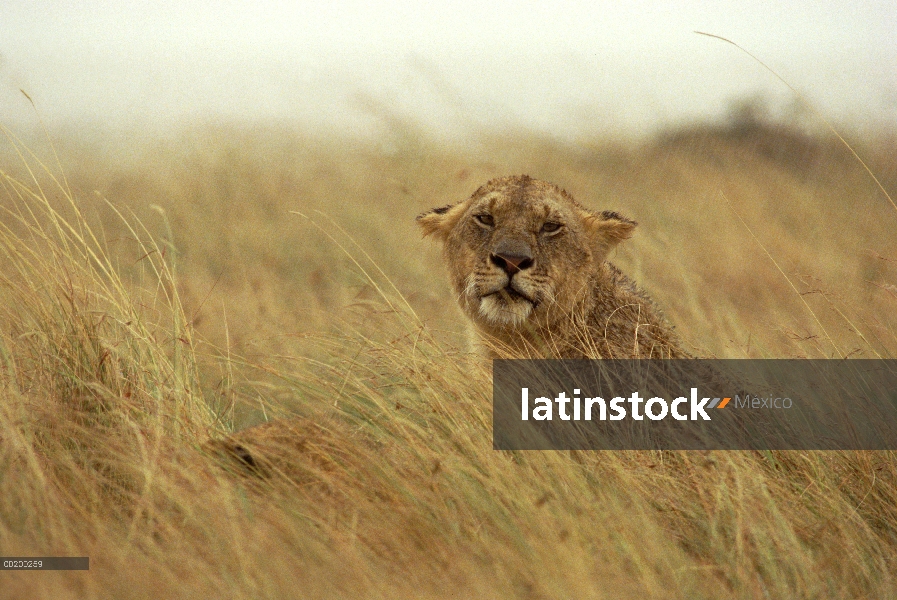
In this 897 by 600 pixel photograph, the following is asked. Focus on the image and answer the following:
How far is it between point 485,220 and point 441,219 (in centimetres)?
48

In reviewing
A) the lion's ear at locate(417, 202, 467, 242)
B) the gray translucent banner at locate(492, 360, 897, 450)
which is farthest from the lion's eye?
the gray translucent banner at locate(492, 360, 897, 450)

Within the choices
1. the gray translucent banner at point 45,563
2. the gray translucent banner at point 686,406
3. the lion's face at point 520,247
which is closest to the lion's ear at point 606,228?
the lion's face at point 520,247

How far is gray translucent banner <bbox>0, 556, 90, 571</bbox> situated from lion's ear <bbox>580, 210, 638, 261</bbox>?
398 centimetres

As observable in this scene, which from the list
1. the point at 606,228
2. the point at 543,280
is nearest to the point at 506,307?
the point at 543,280

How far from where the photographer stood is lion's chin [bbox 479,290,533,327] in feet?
18.7

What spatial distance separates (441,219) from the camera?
6.65m

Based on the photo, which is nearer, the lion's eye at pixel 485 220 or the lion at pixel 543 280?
the lion at pixel 543 280

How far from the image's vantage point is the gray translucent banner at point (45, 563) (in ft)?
10.7

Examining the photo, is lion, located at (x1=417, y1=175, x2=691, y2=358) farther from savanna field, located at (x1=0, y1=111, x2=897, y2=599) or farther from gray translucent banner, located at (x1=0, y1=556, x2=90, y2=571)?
gray translucent banner, located at (x1=0, y1=556, x2=90, y2=571)

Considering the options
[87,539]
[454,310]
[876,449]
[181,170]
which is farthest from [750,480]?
[181,170]

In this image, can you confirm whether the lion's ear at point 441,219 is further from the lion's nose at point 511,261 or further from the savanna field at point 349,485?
the lion's nose at point 511,261

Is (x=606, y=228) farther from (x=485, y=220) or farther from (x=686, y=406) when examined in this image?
(x=686, y=406)

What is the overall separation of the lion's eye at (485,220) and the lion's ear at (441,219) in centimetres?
30

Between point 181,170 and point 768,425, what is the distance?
13.2 metres
